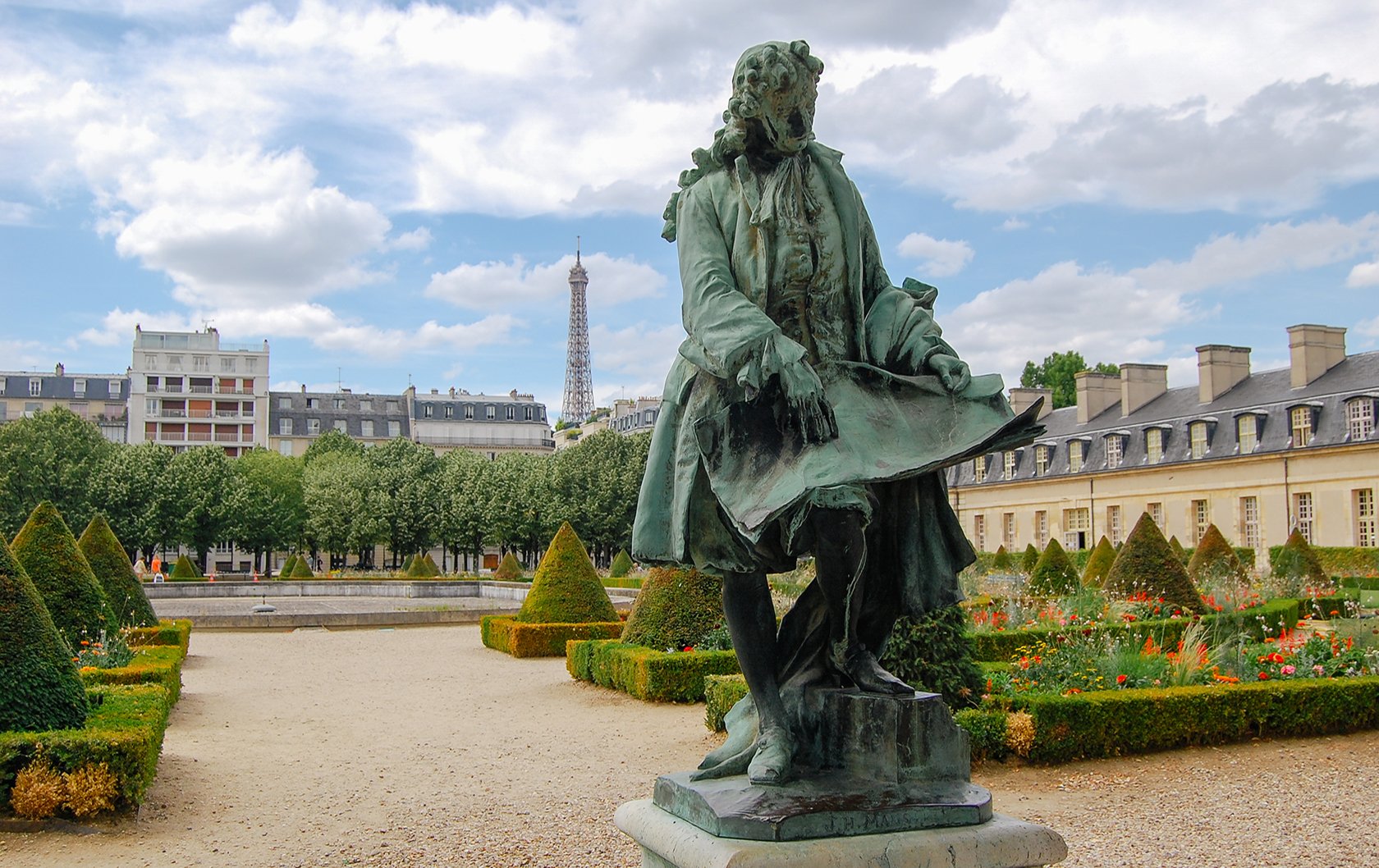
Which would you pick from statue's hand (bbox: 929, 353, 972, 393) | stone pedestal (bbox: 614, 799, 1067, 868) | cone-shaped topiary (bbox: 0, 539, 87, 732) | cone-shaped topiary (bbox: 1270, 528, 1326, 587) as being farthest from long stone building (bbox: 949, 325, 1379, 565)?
stone pedestal (bbox: 614, 799, 1067, 868)

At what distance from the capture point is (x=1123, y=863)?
5707mm

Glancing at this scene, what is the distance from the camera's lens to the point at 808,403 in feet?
10.5

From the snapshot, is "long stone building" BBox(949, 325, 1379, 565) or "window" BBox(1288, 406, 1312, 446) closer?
"long stone building" BBox(949, 325, 1379, 565)

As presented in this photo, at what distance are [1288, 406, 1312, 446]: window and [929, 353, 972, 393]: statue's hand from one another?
119 feet

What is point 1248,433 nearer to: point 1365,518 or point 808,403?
point 1365,518

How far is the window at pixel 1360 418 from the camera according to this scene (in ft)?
108

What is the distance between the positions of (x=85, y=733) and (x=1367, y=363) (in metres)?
36.2

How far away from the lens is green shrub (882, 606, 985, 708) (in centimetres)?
834

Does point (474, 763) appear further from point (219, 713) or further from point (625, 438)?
point (625, 438)

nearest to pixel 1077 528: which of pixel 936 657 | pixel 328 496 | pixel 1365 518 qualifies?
pixel 1365 518

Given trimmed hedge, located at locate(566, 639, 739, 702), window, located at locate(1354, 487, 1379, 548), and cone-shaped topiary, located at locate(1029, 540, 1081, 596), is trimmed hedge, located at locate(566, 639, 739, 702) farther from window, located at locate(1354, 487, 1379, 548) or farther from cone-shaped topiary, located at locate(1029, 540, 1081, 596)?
window, located at locate(1354, 487, 1379, 548)

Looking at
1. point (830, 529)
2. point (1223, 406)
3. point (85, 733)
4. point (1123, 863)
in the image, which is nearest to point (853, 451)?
point (830, 529)

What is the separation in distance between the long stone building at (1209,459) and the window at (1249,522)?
0.04 m

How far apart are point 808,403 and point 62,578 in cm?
1162
